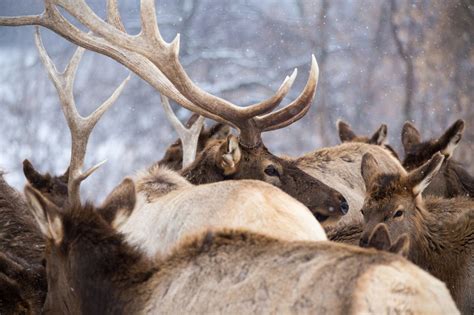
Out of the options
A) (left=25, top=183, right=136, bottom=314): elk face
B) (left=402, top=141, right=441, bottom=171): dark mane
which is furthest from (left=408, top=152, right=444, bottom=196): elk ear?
(left=25, top=183, right=136, bottom=314): elk face

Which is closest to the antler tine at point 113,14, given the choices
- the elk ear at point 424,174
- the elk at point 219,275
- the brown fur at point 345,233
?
the brown fur at point 345,233

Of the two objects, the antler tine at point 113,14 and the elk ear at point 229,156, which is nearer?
the elk ear at point 229,156

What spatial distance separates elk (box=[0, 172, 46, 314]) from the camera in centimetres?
486

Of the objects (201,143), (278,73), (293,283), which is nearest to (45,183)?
(201,143)

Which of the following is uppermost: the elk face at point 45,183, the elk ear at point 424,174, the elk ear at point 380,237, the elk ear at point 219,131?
the elk ear at point 380,237

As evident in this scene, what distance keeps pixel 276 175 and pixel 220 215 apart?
5.91 feet

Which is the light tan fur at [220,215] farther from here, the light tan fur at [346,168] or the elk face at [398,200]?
the light tan fur at [346,168]

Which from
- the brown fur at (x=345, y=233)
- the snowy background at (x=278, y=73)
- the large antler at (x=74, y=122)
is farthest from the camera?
the snowy background at (x=278, y=73)

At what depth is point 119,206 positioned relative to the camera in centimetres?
414

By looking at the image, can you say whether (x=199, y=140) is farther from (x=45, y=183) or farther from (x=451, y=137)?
(x=451, y=137)

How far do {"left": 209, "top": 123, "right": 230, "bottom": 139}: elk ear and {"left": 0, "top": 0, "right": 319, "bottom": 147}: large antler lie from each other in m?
1.48

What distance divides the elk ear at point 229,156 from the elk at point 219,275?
174 centimetres

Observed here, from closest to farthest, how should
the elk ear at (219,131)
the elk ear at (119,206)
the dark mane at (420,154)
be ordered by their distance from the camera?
the elk ear at (119,206), the dark mane at (420,154), the elk ear at (219,131)

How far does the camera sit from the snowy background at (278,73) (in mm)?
13953
